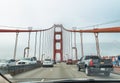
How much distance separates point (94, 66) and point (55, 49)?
275 ft

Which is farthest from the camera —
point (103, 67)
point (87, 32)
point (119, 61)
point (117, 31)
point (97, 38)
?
point (87, 32)

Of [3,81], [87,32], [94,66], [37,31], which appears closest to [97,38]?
[87,32]

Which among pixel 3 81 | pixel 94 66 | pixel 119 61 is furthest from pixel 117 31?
pixel 3 81

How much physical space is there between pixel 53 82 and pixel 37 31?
79729 millimetres

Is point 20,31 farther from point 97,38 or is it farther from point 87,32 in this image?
point 97,38

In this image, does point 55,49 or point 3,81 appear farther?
point 55,49

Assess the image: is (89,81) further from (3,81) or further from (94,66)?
(94,66)

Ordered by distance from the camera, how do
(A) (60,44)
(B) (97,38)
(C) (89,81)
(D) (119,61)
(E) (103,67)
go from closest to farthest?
(C) (89,81) < (E) (103,67) < (D) (119,61) < (B) (97,38) < (A) (60,44)

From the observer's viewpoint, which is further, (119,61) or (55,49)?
(55,49)

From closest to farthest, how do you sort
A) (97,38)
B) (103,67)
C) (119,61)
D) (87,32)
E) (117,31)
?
(103,67)
(119,61)
(117,31)
(97,38)
(87,32)

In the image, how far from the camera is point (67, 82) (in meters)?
4.54

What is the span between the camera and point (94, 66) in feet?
82.3

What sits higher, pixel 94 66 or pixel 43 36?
pixel 43 36

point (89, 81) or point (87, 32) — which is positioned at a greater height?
point (87, 32)
